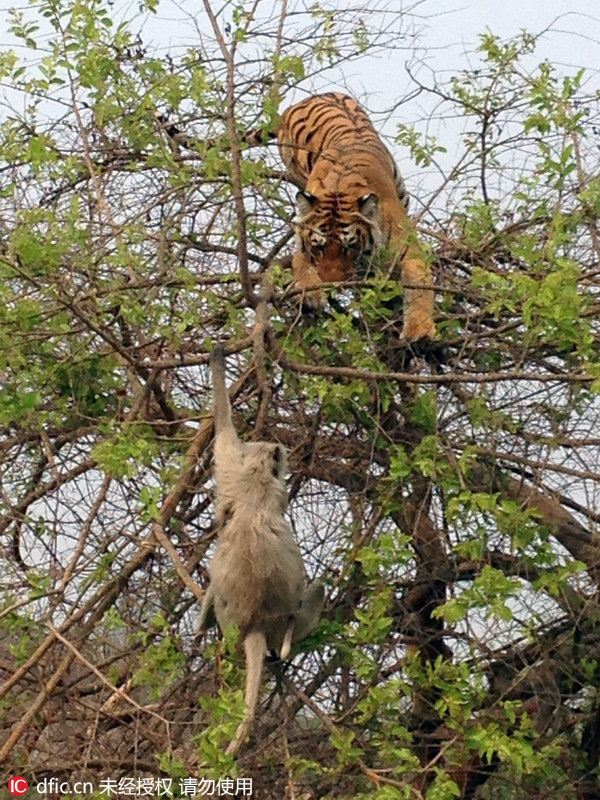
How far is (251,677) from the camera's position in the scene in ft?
16.3

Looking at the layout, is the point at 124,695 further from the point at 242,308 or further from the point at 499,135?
the point at 499,135

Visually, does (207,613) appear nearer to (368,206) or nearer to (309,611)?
(309,611)

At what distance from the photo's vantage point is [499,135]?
6.08 meters

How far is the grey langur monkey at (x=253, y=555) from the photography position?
17.3 ft

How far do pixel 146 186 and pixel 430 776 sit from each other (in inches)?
115

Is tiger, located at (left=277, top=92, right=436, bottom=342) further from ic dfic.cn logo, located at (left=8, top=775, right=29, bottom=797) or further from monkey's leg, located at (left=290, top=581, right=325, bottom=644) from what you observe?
ic dfic.cn logo, located at (left=8, top=775, right=29, bottom=797)

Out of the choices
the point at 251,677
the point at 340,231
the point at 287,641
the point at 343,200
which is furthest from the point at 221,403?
the point at 343,200

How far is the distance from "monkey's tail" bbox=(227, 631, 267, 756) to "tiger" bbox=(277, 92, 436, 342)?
1477 mm

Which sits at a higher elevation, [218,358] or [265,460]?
[218,358]

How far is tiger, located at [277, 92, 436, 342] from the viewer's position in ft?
19.6

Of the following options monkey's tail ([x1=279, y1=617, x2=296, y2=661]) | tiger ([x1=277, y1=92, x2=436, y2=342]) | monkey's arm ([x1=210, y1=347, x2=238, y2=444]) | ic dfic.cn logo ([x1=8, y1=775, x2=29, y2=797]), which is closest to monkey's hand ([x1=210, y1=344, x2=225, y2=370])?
monkey's arm ([x1=210, y1=347, x2=238, y2=444])

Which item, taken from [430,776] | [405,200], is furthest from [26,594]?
[405,200]

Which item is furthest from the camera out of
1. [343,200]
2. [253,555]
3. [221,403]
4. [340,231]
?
[343,200]

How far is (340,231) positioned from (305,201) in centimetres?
36
